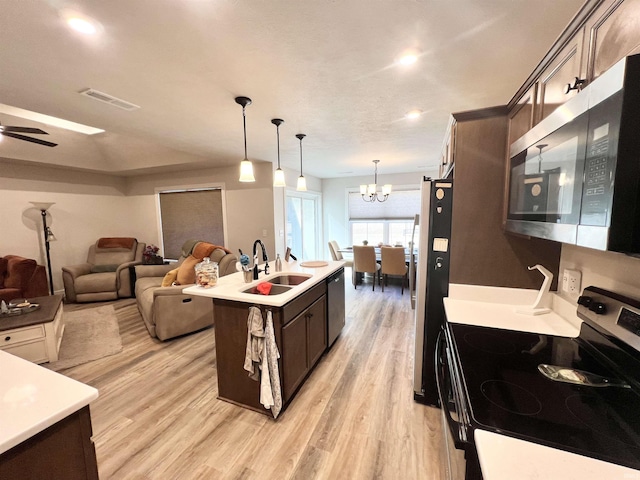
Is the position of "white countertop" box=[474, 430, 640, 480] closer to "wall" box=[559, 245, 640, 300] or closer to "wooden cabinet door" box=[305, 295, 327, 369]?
"wall" box=[559, 245, 640, 300]

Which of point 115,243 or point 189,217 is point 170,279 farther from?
point 115,243

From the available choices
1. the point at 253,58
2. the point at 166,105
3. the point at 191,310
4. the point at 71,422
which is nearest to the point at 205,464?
the point at 71,422

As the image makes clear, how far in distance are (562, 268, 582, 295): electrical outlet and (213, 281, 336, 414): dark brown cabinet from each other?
5.53 feet

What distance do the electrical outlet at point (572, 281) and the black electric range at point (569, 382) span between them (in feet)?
0.57

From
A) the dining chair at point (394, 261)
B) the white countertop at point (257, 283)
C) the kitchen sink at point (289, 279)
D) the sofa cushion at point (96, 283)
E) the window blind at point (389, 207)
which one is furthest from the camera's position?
the window blind at point (389, 207)

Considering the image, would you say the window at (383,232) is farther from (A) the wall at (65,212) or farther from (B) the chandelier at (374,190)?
(A) the wall at (65,212)

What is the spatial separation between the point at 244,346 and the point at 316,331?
737mm

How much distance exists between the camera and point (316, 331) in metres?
2.50

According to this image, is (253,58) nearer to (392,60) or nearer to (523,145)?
(392,60)

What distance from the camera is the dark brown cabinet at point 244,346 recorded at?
6.39 feet

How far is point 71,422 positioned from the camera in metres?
0.84

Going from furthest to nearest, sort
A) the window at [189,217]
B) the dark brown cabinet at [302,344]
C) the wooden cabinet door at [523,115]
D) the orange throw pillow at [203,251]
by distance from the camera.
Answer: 1. the window at [189,217]
2. the orange throw pillow at [203,251]
3. the dark brown cabinet at [302,344]
4. the wooden cabinet door at [523,115]

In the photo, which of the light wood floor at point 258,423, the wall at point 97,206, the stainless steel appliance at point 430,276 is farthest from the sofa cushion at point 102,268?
the stainless steel appliance at point 430,276

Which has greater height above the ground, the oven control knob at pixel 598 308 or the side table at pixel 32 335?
the oven control knob at pixel 598 308
